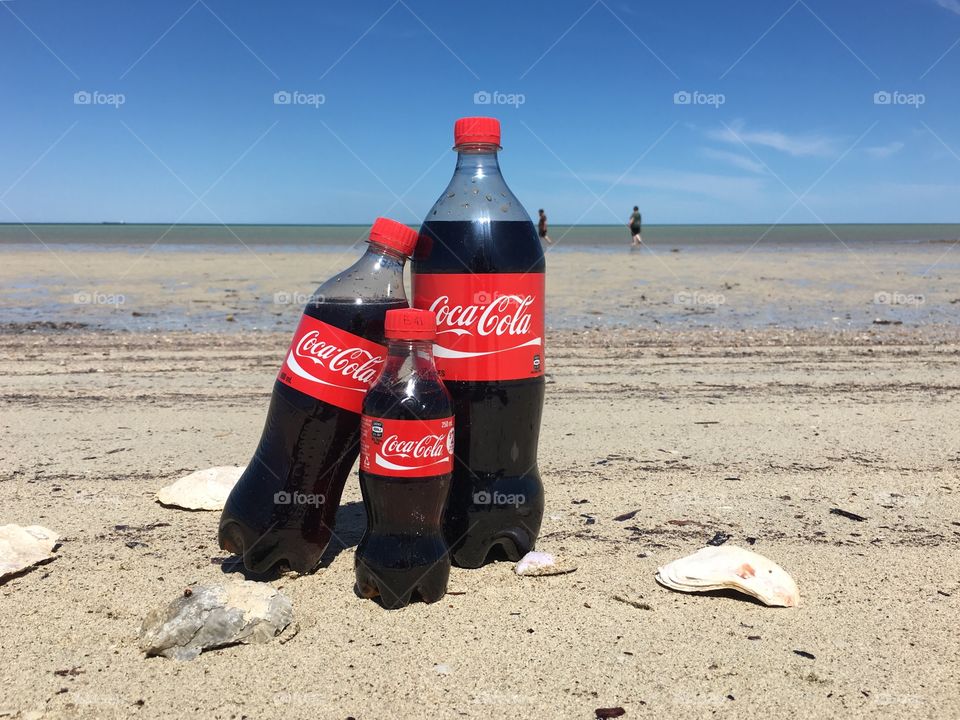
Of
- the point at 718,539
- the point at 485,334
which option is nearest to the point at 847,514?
the point at 718,539

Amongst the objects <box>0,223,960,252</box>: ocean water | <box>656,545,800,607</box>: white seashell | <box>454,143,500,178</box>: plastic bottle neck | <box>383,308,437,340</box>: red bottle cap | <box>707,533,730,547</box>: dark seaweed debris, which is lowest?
<box>707,533,730,547</box>: dark seaweed debris

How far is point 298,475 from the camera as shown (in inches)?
130

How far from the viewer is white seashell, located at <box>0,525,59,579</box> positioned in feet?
11.0

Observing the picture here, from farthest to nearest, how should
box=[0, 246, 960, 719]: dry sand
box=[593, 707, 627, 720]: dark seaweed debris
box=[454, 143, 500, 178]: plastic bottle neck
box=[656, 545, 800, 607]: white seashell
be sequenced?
box=[454, 143, 500, 178]: plastic bottle neck < box=[656, 545, 800, 607]: white seashell < box=[0, 246, 960, 719]: dry sand < box=[593, 707, 627, 720]: dark seaweed debris

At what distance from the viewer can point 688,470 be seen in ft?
15.6

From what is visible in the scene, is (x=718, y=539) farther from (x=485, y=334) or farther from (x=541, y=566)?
(x=485, y=334)

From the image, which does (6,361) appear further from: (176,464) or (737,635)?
(737,635)

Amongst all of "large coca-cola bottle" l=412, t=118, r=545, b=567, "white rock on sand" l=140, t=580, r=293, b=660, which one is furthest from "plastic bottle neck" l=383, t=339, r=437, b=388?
"white rock on sand" l=140, t=580, r=293, b=660

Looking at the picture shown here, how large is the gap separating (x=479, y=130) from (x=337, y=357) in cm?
114

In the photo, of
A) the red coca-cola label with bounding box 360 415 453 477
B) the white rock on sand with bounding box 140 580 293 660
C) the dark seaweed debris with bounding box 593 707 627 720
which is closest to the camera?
the dark seaweed debris with bounding box 593 707 627 720

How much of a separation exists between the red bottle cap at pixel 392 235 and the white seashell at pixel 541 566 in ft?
4.77

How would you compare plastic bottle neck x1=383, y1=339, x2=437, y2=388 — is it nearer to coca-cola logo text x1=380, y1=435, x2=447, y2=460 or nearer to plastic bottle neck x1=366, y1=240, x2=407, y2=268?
coca-cola logo text x1=380, y1=435, x2=447, y2=460

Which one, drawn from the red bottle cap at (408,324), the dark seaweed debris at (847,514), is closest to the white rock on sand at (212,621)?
the red bottle cap at (408,324)

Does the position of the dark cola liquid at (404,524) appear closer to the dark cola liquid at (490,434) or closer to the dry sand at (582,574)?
the dry sand at (582,574)
